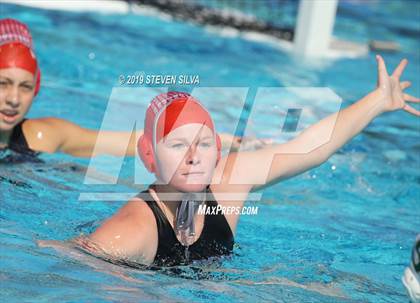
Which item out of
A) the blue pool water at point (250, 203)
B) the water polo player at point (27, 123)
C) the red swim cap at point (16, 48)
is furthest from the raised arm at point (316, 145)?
the red swim cap at point (16, 48)

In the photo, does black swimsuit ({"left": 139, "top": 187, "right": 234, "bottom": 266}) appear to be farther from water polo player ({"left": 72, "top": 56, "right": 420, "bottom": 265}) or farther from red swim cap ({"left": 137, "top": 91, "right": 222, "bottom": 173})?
red swim cap ({"left": 137, "top": 91, "right": 222, "bottom": 173})

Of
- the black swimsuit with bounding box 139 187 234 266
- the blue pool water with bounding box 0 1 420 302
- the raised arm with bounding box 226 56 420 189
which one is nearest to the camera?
the blue pool water with bounding box 0 1 420 302

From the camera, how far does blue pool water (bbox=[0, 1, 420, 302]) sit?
361 centimetres

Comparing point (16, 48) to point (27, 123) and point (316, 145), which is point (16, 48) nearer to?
point (27, 123)

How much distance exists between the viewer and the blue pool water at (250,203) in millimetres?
3609

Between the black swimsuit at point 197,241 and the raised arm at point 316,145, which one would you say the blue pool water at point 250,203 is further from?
the raised arm at point 316,145

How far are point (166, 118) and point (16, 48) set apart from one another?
1.62 metres

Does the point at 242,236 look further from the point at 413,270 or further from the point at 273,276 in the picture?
the point at 413,270

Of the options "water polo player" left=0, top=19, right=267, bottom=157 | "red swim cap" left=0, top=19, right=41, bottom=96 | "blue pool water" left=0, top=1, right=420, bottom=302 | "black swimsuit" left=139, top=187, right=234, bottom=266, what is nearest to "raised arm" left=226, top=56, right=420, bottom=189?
"black swimsuit" left=139, top=187, right=234, bottom=266

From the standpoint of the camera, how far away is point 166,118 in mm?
3705

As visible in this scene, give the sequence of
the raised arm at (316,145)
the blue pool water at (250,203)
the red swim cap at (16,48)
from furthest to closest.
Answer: the red swim cap at (16,48) < the raised arm at (316,145) < the blue pool water at (250,203)

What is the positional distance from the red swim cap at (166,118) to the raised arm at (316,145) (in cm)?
43

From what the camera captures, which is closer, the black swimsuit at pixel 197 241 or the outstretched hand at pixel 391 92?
the black swimsuit at pixel 197 241

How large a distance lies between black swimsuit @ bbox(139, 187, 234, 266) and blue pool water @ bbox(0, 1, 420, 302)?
0.23 feet
